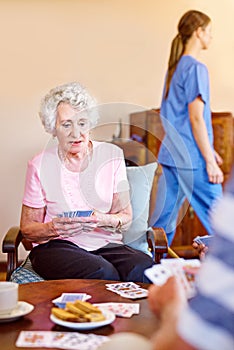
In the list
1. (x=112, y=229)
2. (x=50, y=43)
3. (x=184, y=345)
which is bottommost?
(x=112, y=229)

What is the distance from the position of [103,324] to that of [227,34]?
3.06m

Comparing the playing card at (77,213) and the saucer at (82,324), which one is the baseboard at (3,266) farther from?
the saucer at (82,324)

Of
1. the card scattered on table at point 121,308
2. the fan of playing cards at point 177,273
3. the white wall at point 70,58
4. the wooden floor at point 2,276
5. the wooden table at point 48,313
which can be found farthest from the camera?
the white wall at point 70,58

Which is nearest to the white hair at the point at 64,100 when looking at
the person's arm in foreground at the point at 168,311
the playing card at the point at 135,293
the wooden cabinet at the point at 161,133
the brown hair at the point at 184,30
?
the playing card at the point at 135,293

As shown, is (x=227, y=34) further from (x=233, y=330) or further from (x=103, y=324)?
(x=233, y=330)

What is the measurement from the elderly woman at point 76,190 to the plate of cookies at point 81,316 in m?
0.75

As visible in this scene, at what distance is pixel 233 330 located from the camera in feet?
2.37

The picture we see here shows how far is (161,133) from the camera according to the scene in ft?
11.7

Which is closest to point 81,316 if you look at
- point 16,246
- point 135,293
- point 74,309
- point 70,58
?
point 74,309

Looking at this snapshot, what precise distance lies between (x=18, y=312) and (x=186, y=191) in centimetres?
177

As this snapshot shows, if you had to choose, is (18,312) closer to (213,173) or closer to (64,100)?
(64,100)

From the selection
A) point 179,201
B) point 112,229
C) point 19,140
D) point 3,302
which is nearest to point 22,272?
point 112,229

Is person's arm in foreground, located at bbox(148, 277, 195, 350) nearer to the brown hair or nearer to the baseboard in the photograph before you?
the brown hair

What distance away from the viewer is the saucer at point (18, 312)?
153 centimetres
